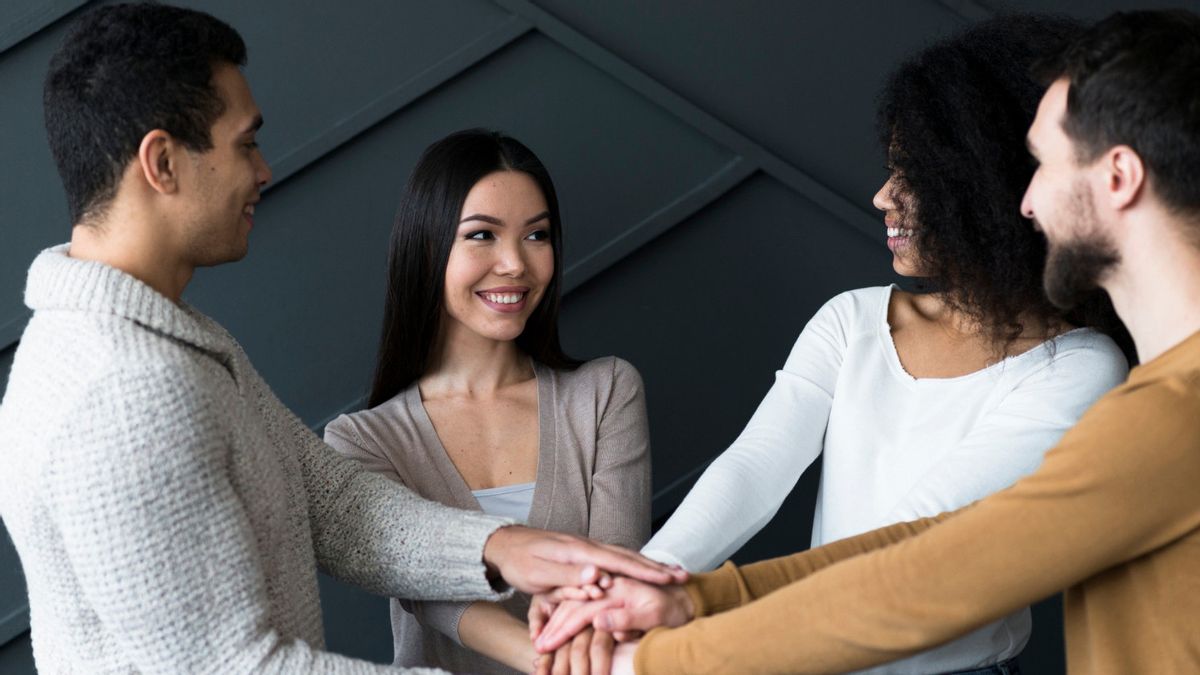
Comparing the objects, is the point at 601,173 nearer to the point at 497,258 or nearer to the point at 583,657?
the point at 497,258

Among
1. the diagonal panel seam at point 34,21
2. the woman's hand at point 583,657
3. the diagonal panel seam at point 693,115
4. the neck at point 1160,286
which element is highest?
the diagonal panel seam at point 34,21

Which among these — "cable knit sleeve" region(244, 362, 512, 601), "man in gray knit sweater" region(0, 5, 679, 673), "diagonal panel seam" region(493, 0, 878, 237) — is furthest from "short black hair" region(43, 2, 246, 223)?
"diagonal panel seam" region(493, 0, 878, 237)

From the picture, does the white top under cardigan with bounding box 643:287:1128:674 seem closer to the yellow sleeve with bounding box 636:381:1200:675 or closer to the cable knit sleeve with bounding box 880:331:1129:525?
the cable knit sleeve with bounding box 880:331:1129:525

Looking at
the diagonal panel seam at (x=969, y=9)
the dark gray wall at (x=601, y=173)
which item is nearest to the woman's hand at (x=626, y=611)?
the dark gray wall at (x=601, y=173)

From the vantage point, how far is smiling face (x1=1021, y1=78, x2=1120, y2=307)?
1274 millimetres

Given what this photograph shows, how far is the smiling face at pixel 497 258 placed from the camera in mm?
1954

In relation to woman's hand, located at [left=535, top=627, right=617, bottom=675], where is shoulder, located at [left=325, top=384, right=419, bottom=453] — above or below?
above

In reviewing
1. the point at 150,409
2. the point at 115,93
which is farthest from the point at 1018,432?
the point at 115,93

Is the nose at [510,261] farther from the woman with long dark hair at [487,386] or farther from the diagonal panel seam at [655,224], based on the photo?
the diagonal panel seam at [655,224]

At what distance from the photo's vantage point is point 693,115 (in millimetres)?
2293

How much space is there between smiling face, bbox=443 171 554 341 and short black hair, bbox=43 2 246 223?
675 millimetres

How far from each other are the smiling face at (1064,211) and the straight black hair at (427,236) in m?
0.90

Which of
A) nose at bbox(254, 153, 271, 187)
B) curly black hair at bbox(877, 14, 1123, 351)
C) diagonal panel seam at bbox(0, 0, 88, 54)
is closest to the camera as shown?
nose at bbox(254, 153, 271, 187)

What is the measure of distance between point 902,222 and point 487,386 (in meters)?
0.75
